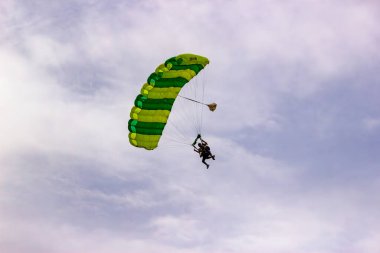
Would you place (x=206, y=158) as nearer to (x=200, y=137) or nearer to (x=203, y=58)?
(x=200, y=137)

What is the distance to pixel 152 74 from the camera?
7656cm

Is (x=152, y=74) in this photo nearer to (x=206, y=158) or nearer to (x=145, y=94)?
(x=145, y=94)

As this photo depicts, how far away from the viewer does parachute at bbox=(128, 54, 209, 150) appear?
252 feet

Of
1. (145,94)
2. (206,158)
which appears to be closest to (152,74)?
(145,94)

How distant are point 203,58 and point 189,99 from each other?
2.78m

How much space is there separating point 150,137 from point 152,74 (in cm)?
401

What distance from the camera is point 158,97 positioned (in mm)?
76938

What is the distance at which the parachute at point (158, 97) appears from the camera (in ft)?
252

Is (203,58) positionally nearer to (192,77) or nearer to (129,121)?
(192,77)

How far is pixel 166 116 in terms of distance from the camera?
77.2 m

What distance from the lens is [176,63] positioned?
76.8 metres

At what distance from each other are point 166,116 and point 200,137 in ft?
9.17

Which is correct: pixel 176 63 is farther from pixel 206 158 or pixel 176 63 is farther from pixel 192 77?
pixel 206 158

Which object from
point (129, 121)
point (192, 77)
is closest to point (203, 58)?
point (192, 77)
